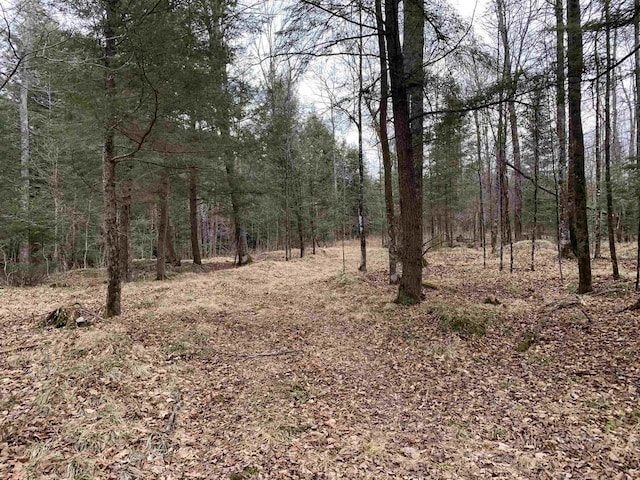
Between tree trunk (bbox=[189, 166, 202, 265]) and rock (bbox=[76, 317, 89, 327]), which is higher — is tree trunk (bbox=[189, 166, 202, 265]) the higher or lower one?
the higher one

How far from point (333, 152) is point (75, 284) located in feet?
65.0

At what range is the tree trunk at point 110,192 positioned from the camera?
5.20m

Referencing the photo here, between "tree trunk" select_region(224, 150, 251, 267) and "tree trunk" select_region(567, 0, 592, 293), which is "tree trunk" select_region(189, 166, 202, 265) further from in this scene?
"tree trunk" select_region(567, 0, 592, 293)

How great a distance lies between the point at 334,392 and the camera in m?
3.95

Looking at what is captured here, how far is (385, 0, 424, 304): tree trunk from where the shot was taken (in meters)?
5.89

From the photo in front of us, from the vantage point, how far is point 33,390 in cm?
339

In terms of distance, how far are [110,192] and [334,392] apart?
4989 millimetres

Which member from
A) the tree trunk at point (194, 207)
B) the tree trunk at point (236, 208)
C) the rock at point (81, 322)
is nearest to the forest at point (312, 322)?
the rock at point (81, 322)

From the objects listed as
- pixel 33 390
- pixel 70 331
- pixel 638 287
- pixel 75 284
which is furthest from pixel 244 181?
pixel 638 287

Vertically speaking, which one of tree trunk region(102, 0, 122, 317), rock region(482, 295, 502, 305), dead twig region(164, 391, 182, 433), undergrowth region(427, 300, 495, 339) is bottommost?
dead twig region(164, 391, 182, 433)

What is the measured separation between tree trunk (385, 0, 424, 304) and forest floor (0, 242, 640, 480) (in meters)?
0.59

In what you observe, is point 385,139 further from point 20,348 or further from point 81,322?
point 20,348

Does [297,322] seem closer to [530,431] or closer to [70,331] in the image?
[70,331]

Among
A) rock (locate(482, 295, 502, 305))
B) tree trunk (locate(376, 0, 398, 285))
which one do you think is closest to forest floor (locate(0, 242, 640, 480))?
rock (locate(482, 295, 502, 305))
